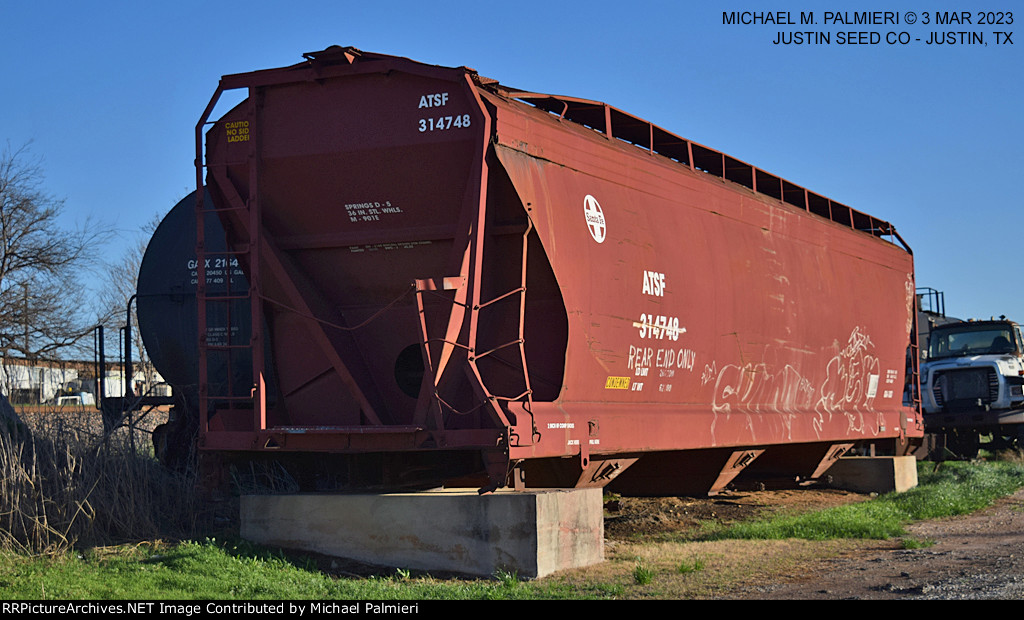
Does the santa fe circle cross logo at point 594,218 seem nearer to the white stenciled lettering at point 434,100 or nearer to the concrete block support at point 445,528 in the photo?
the white stenciled lettering at point 434,100

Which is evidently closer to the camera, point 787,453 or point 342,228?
point 342,228

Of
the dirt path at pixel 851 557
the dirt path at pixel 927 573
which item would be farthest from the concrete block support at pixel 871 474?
the dirt path at pixel 927 573

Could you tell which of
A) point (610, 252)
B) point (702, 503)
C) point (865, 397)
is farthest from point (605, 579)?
point (865, 397)

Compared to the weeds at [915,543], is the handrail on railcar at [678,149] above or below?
above

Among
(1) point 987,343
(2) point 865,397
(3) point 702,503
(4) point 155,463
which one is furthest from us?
(1) point 987,343

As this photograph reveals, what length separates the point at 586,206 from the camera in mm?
9211

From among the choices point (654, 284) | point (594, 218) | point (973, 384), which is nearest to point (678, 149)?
point (654, 284)

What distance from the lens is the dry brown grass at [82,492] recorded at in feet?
28.5

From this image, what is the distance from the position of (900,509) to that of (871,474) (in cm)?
276

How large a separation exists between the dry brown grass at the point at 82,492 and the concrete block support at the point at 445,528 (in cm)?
103

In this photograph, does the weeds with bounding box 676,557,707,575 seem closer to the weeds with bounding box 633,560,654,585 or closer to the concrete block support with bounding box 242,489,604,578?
the weeds with bounding box 633,560,654,585

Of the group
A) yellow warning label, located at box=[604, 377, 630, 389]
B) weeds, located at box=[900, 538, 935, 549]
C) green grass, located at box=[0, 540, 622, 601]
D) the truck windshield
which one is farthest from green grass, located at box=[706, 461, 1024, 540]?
green grass, located at box=[0, 540, 622, 601]

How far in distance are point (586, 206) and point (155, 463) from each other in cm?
525
